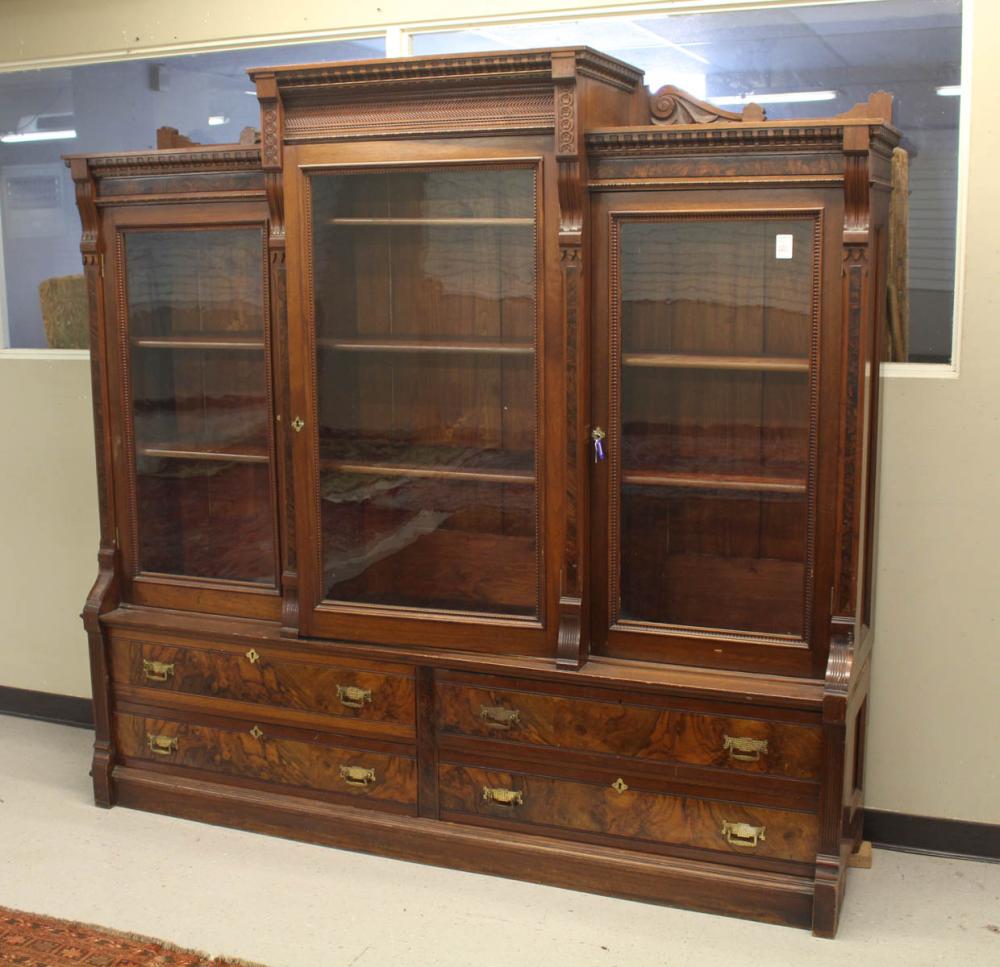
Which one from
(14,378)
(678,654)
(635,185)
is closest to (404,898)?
(678,654)

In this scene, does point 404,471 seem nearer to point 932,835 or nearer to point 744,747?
point 744,747

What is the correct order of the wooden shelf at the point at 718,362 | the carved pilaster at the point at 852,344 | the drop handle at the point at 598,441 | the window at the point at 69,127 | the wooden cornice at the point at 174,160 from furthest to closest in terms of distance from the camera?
1. the window at the point at 69,127
2. the wooden cornice at the point at 174,160
3. the drop handle at the point at 598,441
4. the wooden shelf at the point at 718,362
5. the carved pilaster at the point at 852,344

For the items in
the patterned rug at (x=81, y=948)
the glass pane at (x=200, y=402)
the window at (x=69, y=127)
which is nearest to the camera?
the patterned rug at (x=81, y=948)

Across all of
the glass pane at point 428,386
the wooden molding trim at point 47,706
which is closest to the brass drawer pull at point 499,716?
the glass pane at point 428,386

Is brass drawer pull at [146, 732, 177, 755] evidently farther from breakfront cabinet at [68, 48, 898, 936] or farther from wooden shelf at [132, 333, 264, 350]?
wooden shelf at [132, 333, 264, 350]

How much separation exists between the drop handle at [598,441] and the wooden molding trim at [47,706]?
216 centimetres


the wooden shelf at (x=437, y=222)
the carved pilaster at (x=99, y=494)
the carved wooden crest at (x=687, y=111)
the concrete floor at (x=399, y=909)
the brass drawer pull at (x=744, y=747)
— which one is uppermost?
the carved wooden crest at (x=687, y=111)

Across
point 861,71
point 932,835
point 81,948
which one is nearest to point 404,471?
point 81,948

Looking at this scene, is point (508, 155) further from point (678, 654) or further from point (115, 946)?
point (115, 946)

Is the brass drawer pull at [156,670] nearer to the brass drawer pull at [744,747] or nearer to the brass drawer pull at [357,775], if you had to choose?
the brass drawer pull at [357,775]

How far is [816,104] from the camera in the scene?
3102 millimetres

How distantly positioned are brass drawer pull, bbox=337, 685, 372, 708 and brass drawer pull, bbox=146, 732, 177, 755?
0.58 meters

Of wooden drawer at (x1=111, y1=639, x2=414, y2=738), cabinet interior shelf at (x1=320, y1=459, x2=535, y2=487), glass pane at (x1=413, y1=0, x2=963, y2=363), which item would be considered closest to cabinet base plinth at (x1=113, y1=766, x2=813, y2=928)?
wooden drawer at (x1=111, y1=639, x2=414, y2=738)

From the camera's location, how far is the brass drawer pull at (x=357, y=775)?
324cm
